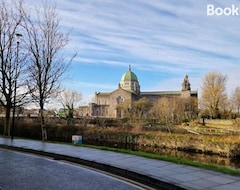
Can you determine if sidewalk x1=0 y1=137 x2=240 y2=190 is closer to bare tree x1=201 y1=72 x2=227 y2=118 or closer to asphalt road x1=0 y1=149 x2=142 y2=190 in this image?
asphalt road x1=0 y1=149 x2=142 y2=190

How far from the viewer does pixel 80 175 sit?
803 cm

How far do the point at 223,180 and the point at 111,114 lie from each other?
375ft

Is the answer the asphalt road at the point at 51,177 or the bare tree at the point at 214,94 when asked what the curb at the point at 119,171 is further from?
the bare tree at the point at 214,94

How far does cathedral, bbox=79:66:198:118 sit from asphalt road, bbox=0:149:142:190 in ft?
340

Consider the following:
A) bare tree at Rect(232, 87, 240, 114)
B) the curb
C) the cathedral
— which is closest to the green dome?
the cathedral

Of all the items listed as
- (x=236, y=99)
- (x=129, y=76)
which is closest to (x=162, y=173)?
(x=236, y=99)

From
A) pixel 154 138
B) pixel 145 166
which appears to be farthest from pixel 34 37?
pixel 154 138

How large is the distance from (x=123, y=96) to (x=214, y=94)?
191ft

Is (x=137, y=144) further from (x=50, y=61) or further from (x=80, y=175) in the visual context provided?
(x=80, y=175)

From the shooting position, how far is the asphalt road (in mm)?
6697

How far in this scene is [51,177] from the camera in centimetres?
767

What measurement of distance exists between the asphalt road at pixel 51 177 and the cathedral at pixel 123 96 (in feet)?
340

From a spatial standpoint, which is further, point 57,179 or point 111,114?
point 111,114

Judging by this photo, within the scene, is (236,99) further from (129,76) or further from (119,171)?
(119,171)
